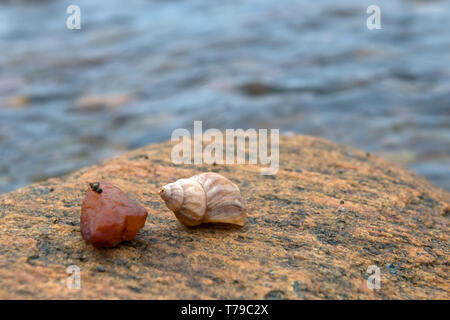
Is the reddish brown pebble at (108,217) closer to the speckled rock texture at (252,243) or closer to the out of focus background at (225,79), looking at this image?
the speckled rock texture at (252,243)

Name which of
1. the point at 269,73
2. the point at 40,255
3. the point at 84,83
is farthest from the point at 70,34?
the point at 40,255

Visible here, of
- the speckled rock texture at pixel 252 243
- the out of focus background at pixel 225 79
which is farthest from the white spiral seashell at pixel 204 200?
the out of focus background at pixel 225 79

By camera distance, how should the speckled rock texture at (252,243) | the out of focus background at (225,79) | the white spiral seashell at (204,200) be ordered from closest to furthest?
the speckled rock texture at (252,243) < the white spiral seashell at (204,200) < the out of focus background at (225,79)

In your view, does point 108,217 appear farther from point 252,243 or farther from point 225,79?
point 225,79

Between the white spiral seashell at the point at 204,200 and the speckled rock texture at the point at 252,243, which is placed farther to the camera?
the white spiral seashell at the point at 204,200

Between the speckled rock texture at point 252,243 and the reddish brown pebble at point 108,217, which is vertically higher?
the reddish brown pebble at point 108,217

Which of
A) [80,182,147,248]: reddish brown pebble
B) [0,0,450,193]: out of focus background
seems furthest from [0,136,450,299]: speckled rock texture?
[0,0,450,193]: out of focus background
